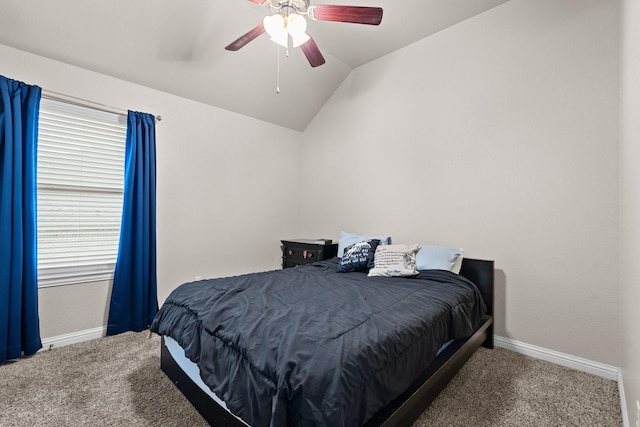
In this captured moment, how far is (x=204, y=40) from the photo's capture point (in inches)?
111

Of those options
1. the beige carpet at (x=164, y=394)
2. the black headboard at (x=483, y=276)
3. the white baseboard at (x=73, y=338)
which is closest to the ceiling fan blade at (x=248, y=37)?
the beige carpet at (x=164, y=394)

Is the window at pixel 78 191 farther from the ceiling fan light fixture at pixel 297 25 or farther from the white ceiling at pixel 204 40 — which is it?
the ceiling fan light fixture at pixel 297 25

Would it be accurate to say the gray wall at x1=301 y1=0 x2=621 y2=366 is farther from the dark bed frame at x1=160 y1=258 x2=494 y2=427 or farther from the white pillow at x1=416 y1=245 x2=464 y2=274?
the dark bed frame at x1=160 y1=258 x2=494 y2=427

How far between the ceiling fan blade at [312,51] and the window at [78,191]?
194cm

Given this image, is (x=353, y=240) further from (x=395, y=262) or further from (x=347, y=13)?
(x=347, y=13)

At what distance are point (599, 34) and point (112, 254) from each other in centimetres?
443

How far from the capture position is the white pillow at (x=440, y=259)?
261cm

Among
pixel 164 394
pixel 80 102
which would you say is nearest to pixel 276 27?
pixel 80 102

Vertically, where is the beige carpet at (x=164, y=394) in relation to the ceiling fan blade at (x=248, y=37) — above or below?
below

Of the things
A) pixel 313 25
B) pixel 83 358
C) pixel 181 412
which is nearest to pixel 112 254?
pixel 83 358

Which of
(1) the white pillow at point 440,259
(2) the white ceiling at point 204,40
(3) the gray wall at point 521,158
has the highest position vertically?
(2) the white ceiling at point 204,40

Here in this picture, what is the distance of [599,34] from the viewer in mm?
2174

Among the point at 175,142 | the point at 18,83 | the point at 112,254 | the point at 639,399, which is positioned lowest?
the point at 639,399

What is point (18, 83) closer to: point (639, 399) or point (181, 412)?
point (181, 412)
